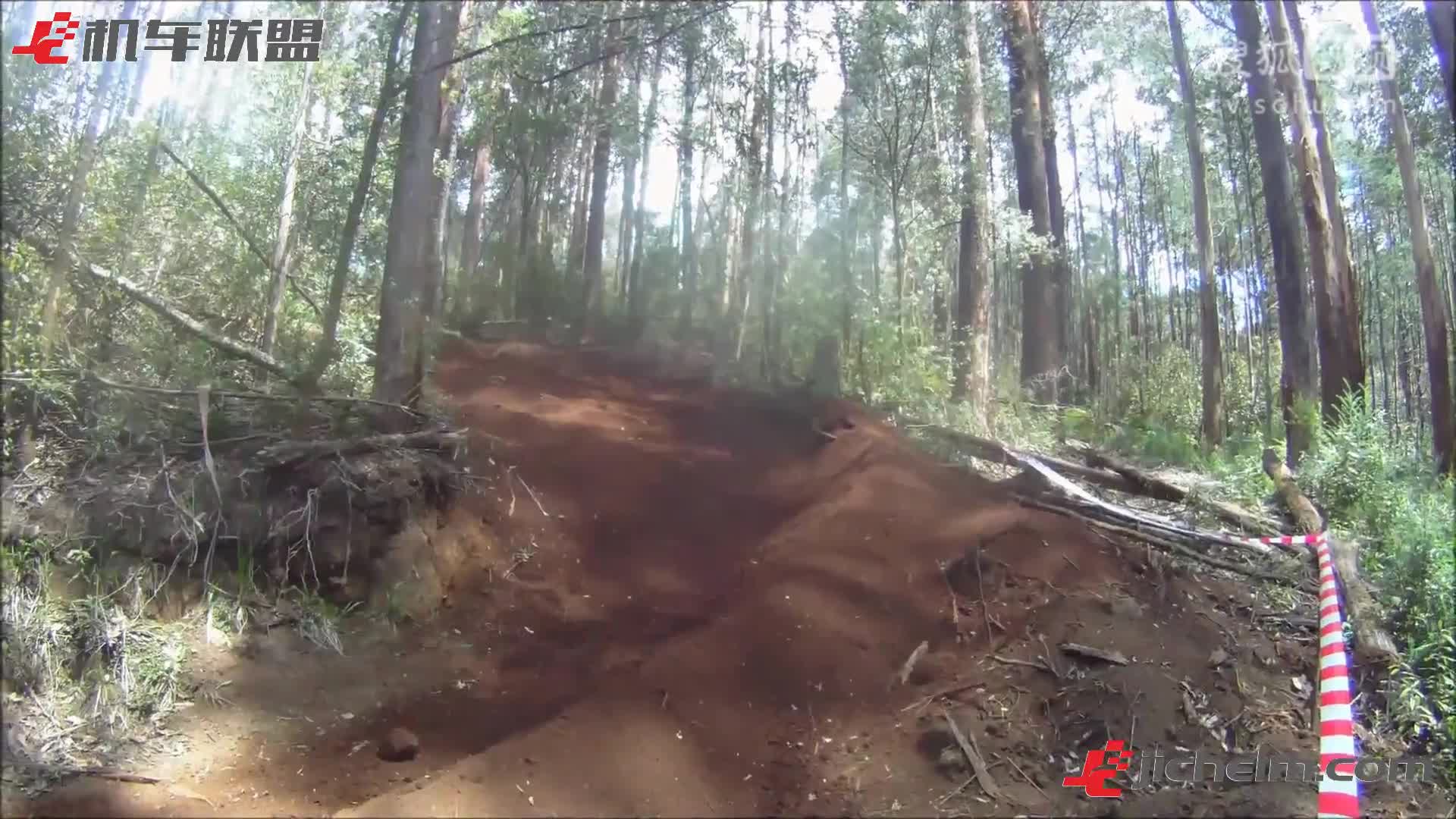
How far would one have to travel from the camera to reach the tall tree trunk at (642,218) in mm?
12602

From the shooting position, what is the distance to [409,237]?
506cm

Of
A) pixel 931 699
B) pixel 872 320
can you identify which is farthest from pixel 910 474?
pixel 872 320

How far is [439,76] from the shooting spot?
17.3ft

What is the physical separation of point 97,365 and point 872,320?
7032 mm

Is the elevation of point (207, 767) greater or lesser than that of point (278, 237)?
lesser

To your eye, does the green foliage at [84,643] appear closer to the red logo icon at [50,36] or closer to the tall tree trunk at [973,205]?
the red logo icon at [50,36]

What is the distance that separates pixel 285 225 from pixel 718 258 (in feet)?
29.8

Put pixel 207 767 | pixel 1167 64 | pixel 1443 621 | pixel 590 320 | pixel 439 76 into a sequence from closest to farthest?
pixel 207 767 < pixel 1443 621 < pixel 439 76 < pixel 1167 64 < pixel 590 320

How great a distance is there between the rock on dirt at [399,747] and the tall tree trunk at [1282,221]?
23.4ft

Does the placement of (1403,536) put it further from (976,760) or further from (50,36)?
(50,36)

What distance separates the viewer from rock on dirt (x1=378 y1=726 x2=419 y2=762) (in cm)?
312

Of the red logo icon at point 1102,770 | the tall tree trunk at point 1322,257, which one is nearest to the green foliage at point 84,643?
the red logo icon at point 1102,770

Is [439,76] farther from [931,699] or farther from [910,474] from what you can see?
[931,699]

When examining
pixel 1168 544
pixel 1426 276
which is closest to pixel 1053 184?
pixel 1426 276
